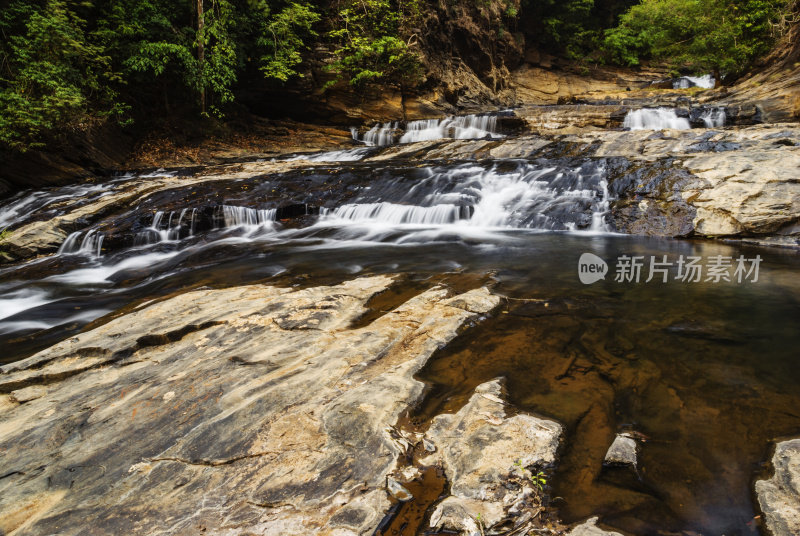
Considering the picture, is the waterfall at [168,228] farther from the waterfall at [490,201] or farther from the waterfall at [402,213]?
the waterfall at [402,213]

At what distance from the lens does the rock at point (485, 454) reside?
165 cm

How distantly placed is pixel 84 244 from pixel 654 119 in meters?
17.6

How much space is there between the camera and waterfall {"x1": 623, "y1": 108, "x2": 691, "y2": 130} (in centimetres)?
1395

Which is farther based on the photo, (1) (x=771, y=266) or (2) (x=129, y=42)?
(2) (x=129, y=42)

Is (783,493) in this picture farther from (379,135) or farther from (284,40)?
(284,40)

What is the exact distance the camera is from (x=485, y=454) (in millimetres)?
1924

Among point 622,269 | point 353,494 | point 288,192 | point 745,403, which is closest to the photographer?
point 353,494

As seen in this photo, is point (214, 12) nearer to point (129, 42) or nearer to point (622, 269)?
point (129, 42)

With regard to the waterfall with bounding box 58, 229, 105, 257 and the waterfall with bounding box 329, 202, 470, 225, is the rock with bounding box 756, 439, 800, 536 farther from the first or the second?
the waterfall with bounding box 58, 229, 105, 257

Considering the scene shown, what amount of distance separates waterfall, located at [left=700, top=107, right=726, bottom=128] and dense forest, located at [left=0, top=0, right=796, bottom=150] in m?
5.55

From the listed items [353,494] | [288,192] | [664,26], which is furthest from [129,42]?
[664,26]

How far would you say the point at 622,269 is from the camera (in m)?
5.20

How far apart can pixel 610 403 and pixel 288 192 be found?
29.5 feet

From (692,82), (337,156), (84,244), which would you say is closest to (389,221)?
(84,244)
